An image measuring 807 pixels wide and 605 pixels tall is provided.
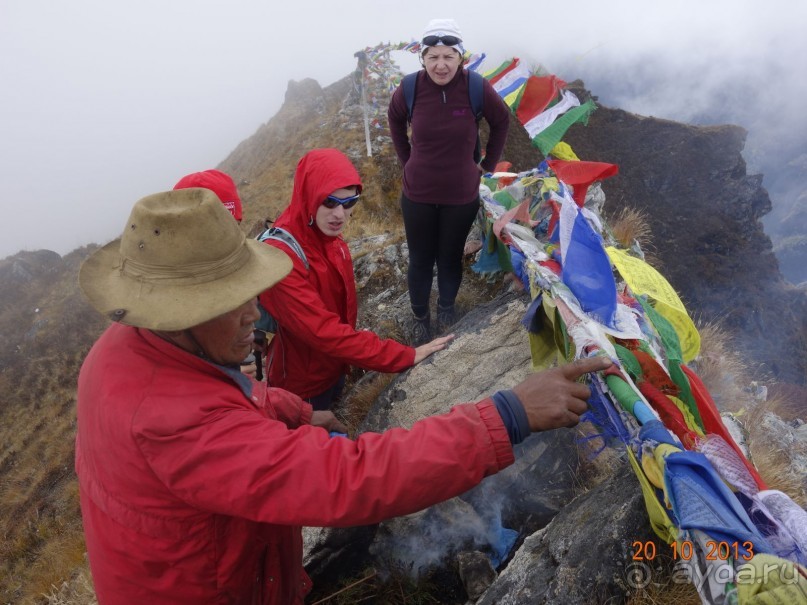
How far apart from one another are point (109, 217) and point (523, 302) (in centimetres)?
18690

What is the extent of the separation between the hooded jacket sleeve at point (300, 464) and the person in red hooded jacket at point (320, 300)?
56.5 inches

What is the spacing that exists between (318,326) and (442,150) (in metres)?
1.86

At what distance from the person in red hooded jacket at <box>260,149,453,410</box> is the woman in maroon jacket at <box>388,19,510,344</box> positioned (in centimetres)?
82

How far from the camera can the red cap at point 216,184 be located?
4.54 meters

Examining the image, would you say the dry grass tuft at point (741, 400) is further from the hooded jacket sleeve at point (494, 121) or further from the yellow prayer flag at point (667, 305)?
the hooded jacket sleeve at point (494, 121)

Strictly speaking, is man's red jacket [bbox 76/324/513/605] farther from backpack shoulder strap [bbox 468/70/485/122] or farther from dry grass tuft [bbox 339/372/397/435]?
backpack shoulder strap [bbox 468/70/485/122]

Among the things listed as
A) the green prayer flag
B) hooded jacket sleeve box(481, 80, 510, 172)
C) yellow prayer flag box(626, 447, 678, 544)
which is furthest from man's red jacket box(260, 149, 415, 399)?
the green prayer flag

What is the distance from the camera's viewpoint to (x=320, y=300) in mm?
3150

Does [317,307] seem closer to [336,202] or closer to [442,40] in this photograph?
[336,202]

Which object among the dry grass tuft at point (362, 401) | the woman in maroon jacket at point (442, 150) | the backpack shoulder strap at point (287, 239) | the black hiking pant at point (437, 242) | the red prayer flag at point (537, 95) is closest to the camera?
the backpack shoulder strap at point (287, 239)

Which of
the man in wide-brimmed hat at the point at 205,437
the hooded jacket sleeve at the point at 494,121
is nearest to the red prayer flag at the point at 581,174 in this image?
the hooded jacket sleeve at the point at 494,121

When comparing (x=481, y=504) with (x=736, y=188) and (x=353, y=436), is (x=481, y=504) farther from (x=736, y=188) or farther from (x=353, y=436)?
(x=736, y=188)

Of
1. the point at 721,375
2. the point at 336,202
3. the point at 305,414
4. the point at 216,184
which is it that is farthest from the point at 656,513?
the point at 216,184

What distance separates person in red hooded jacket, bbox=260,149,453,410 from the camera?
306 centimetres
